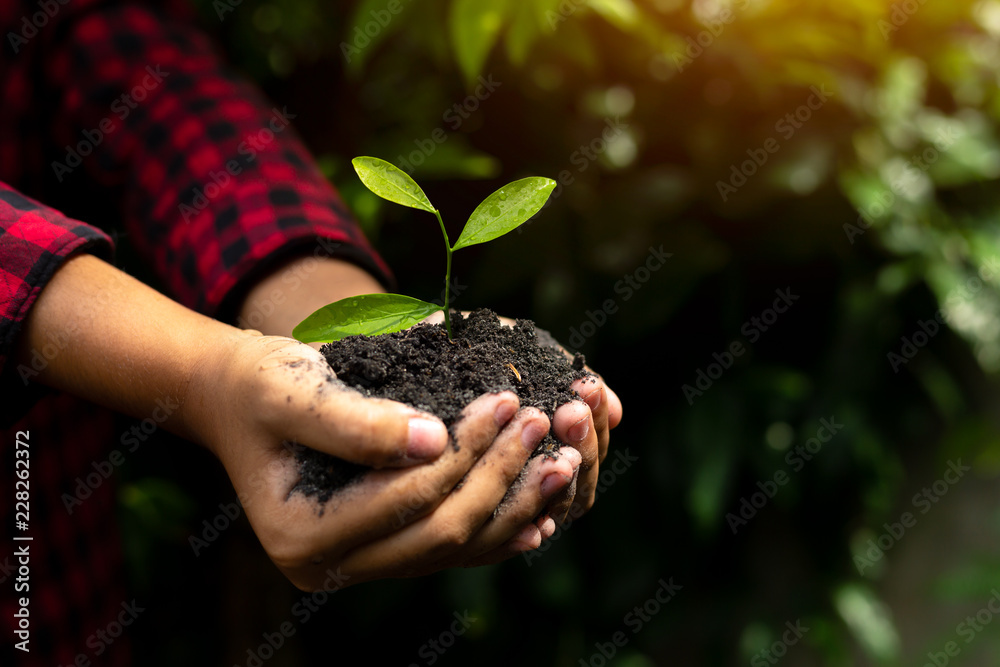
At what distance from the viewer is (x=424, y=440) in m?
0.52

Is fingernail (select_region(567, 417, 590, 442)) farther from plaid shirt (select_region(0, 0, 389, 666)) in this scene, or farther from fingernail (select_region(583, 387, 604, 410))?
plaid shirt (select_region(0, 0, 389, 666))

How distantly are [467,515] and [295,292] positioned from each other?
347mm

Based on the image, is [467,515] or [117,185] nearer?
[467,515]

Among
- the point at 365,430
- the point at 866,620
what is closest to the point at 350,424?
the point at 365,430

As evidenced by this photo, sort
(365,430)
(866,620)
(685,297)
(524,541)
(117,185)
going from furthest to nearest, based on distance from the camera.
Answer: (866,620)
(685,297)
(117,185)
(524,541)
(365,430)

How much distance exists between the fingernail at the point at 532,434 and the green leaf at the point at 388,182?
0.22 m

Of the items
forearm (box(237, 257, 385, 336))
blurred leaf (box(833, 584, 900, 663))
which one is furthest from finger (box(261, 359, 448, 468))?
blurred leaf (box(833, 584, 900, 663))

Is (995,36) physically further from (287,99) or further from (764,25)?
(287,99)

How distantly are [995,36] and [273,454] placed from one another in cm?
160

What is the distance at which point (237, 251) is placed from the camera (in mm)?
757

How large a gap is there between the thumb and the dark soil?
0.04 m

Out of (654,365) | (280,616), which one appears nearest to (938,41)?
(654,365)

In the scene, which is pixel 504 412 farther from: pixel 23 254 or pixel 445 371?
pixel 23 254

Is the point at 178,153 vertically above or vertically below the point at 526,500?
below
